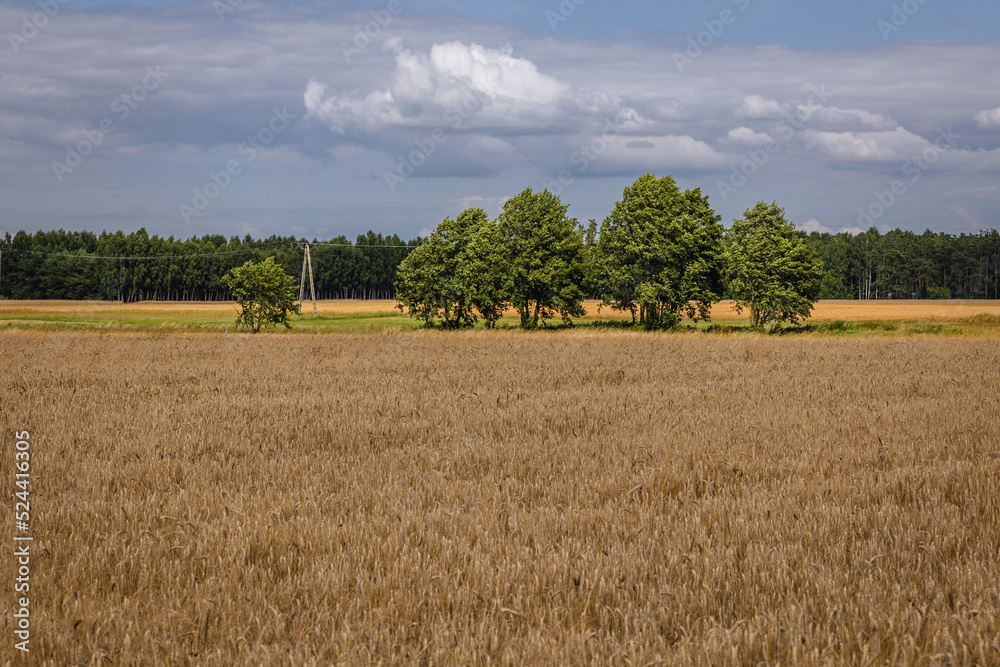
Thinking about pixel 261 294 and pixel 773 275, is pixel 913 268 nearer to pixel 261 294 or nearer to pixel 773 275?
pixel 773 275

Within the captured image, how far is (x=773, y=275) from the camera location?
63.3m

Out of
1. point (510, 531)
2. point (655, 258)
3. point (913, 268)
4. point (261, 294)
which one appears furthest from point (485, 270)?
point (913, 268)

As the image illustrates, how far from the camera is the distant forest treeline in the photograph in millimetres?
152250

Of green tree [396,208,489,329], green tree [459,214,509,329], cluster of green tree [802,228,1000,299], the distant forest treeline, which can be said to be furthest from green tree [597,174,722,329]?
cluster of green tree [802,228,1000,299]

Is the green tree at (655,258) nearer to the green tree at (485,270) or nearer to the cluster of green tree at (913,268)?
the green tree at (485,270)

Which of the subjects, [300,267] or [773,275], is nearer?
[773,275]

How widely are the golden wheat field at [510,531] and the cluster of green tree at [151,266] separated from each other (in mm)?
125882

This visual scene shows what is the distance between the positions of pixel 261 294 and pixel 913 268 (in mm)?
167856

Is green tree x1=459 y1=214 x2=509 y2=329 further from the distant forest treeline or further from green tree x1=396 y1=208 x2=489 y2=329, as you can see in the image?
the distant forest treeline

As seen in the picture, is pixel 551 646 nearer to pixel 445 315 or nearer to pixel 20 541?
pixel 20 541

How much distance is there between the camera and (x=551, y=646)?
4070 millimetres

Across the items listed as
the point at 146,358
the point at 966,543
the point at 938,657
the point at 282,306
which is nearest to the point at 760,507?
the point at 966,543

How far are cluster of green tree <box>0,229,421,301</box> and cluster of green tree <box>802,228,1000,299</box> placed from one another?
356 ft

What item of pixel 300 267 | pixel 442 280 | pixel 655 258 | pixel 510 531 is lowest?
pixel 510 531
